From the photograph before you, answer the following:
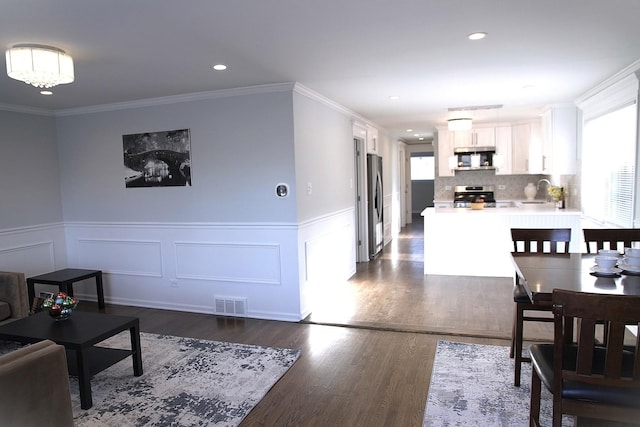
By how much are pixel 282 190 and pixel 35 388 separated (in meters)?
2.68

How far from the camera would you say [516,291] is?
2977 millimetres

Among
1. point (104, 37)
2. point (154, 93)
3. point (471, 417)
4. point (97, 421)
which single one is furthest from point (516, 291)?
point (154, 93)

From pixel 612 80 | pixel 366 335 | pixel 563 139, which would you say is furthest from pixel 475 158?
pixel 366 335

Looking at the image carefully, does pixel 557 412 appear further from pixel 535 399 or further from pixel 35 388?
pixel 35 388

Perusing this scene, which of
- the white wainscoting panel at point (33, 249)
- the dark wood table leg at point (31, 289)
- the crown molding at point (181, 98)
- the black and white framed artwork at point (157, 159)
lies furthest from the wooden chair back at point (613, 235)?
the white wainscoting panel at point (33, 249)

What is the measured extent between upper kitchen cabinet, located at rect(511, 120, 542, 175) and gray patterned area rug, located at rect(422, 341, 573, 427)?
195 inches

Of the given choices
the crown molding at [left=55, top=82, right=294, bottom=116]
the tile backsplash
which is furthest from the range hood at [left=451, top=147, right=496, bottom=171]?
the crown molding at [left=55, top=82, right=294, bottom=116]

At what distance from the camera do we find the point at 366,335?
386 centimetres

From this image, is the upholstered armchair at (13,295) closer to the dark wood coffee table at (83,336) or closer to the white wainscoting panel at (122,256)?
the dark wood coffee table at (83,336)

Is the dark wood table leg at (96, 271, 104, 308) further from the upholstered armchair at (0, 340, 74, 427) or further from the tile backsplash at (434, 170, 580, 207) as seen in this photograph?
the tile backsplash at (434, 170, 580, 207)

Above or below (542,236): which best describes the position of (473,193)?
above

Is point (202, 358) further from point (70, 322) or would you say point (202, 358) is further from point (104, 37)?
point (104, 37)

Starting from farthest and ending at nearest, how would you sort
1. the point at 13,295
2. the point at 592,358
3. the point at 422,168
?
the point at 422,168
the point at 13,295
the point at 592,358

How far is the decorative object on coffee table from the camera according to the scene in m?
3.13
